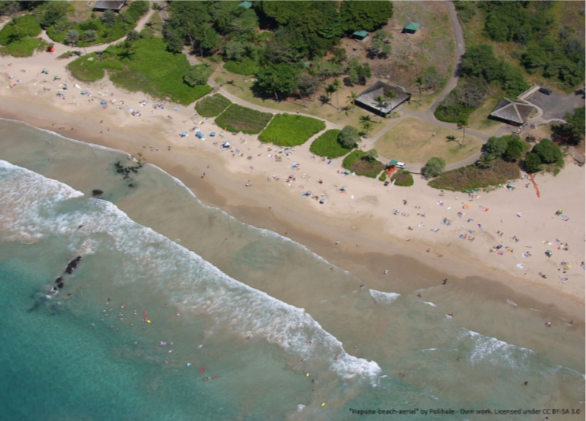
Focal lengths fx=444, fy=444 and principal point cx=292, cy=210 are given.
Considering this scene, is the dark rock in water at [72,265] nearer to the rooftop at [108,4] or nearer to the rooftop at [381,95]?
the rooftop at [381,95]

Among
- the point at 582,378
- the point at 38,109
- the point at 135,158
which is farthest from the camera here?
the point at 38,109

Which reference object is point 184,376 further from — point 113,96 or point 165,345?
point 113,96

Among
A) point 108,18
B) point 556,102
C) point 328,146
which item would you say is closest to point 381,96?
point 328,146

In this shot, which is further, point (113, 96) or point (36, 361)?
point (113, 96)

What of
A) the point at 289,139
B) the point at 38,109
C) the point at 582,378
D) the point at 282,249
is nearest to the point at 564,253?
the point at 582,378

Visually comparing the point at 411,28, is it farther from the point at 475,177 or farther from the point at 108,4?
the point at 108,4

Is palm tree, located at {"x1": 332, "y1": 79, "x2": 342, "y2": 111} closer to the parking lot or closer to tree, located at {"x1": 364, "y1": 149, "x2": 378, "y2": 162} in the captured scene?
tree, located at {"x1": 364, "y1": 149, "x2": 378, "y2": 162}

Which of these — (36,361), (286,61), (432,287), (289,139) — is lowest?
(36,361)

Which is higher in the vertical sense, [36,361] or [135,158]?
[135,158]
